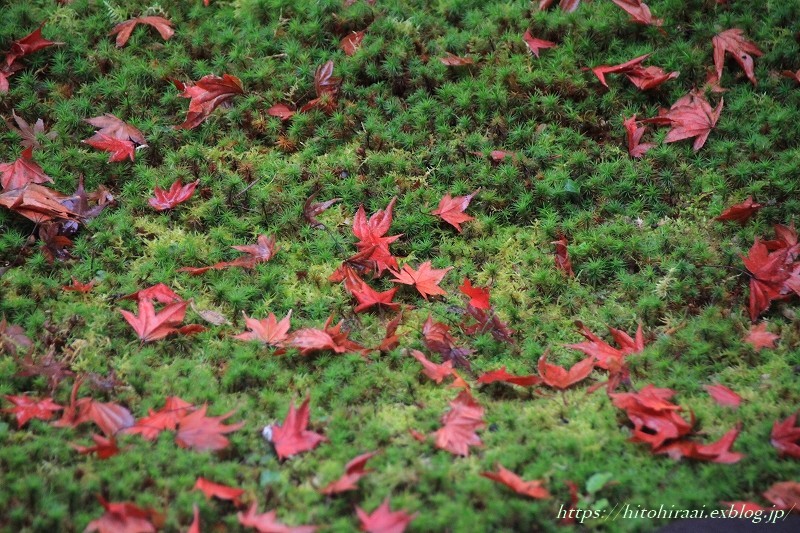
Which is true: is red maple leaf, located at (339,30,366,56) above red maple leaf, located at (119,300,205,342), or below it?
above

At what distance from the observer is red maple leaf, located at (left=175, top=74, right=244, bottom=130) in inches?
160

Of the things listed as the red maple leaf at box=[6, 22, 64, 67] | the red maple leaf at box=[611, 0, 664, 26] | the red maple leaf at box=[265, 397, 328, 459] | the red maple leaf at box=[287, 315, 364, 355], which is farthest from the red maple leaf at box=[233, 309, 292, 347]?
the red maple leaf at box=[611, 0, 664, 26]

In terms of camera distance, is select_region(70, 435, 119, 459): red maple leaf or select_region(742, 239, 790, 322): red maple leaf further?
select_region(742, 239, 790, 322): red maple leaf

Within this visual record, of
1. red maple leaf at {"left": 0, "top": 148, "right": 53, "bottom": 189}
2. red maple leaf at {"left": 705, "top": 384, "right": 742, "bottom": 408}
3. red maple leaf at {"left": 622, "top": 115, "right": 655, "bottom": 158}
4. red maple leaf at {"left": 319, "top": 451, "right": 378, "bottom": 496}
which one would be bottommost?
red maple leaf at {"left": 319, "top": 451, "right": 378, "bottom": 496}

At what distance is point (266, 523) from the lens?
2443 millimetres

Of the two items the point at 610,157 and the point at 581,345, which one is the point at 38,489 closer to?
the point at 581,345

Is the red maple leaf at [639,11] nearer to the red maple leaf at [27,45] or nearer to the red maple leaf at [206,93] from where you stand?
the red maple leaf at [206,93]

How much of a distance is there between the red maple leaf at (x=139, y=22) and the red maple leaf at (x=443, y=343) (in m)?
2.57

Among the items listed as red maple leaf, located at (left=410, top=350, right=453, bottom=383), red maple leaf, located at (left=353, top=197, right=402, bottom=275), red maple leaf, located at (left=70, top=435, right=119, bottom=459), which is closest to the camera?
red maple leaf, located at (left=70, top=435, right=119, bottom=459)

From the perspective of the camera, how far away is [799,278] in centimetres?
332

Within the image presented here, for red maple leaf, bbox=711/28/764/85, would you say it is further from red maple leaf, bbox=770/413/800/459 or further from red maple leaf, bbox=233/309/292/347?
red maple leaf, bbox=233/309/292/347

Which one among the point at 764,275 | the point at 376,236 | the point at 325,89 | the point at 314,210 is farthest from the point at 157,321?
the point at 764,275

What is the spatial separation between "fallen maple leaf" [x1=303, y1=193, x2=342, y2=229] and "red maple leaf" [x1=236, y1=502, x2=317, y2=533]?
1671 mm

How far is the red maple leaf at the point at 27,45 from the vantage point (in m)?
4.09
